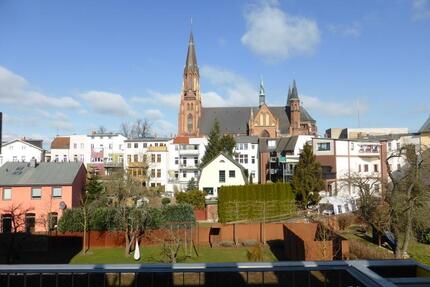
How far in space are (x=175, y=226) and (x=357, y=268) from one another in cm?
2685

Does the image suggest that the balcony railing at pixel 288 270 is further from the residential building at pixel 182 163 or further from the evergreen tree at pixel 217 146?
the residential building at pixel 182 163

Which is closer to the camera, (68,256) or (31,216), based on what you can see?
(68,256)

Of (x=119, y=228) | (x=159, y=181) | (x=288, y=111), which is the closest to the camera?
(x=119, y=228)

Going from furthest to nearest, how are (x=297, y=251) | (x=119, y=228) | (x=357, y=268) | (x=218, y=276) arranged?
1. (x=119, y=228)
2. (x=297, y=251)
3. (x=218, y=276)
4. (x=357, y=268)

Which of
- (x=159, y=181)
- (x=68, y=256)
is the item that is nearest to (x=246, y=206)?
(x=68, y=256)

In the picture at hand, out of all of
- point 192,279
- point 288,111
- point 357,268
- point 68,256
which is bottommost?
point 68,256

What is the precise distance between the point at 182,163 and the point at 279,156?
656 inches

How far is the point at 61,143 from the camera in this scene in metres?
84.0

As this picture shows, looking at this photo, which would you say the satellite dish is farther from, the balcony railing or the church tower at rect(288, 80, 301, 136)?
the church tower at rect(288, 80, 301, 136)

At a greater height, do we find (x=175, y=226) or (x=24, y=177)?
(x=24, y=177)

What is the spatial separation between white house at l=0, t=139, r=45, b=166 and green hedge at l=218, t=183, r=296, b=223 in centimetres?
4474

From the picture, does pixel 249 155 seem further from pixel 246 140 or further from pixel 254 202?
pixel 254 202

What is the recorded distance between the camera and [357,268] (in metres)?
9.26

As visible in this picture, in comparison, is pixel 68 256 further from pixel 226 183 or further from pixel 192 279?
pixel 226 183
